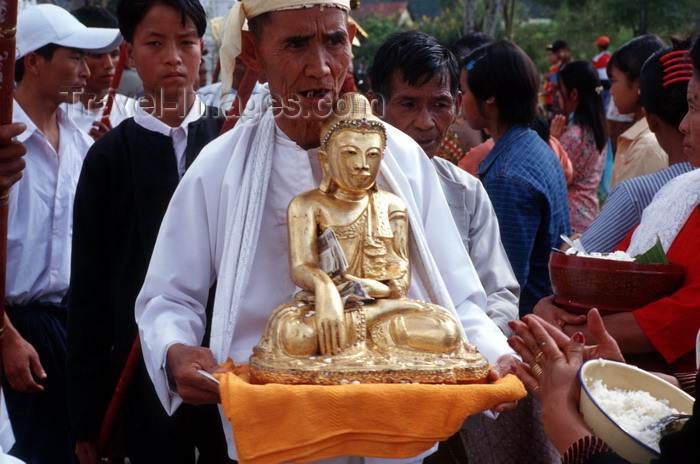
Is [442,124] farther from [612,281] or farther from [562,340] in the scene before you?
[562,340]

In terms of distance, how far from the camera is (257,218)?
99.3 inches

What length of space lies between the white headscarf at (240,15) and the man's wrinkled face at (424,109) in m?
1.03

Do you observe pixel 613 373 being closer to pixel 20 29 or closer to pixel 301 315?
pixel 301 315

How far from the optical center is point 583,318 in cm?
296

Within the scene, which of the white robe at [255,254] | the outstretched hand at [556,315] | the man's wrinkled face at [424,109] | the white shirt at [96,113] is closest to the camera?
the white robe at [255,254]

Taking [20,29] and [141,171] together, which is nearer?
[141,171]

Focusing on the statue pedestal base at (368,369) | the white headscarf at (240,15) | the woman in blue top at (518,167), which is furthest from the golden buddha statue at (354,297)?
the woman in blue top at (518,167)

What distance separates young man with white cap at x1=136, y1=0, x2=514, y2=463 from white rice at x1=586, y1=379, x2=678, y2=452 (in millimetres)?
283

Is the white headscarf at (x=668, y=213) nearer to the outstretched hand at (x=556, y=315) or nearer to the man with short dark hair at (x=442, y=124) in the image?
the outstretched hand at (x=556, y=315)

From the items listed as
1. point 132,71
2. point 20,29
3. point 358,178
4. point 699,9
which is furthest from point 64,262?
point 699,9

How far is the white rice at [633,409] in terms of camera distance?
7.03ft

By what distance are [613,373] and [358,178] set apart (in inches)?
35.4

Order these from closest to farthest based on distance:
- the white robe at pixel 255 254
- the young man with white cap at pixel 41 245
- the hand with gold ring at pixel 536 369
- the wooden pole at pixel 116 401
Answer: the hand with gold ring at pixel 536 369
the white robe at pixel 255 254
the wooden pole at pixel 116 401
the young man with white cap at pixel 41 245

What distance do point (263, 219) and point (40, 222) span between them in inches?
78.3
